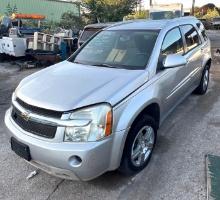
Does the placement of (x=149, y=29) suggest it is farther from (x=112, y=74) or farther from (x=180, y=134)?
(x=180, y=134)

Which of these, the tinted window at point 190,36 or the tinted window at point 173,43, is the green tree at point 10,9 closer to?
the tinted window at point 190,36

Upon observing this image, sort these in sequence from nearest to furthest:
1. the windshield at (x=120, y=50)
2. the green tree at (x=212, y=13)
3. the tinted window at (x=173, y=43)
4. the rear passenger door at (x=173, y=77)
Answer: the windshield at (x=120, y=50) < the rear passenger door at (x=173, y=77) < the tinted window at (x=173, y=43) < the green tree at (x=212, y=13)

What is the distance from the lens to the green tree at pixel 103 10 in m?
21.1

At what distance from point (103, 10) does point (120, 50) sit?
704 inches

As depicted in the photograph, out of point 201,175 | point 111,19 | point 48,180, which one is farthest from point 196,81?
point 111,19

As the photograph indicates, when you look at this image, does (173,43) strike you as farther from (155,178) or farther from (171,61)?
(155,178)

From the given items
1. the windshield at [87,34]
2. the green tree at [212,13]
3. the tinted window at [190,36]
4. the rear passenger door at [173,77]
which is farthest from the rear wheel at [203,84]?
the green tree at [212,13]

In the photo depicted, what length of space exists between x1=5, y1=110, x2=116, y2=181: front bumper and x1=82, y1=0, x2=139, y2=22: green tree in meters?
18.9

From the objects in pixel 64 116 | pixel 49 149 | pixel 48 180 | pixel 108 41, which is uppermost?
pixel 108 41

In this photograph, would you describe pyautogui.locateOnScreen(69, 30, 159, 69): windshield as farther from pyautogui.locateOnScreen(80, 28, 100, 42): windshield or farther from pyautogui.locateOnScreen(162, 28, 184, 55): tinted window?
pyautogui.locateOnScreen(80, 28, 100, 42): windshield

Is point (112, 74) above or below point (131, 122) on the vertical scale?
above

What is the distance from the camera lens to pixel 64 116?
2893 mm

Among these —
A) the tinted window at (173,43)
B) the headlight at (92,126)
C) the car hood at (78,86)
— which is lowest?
the headlight at (92,126)

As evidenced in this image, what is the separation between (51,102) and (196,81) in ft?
11.4
